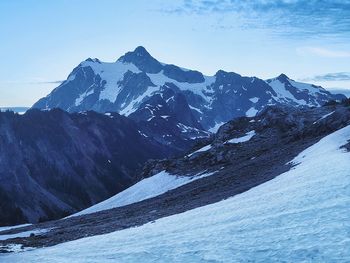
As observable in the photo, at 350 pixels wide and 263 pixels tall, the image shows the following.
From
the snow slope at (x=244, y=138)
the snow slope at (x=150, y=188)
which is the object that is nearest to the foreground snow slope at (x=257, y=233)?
the snow slope at (x=150, y=188)

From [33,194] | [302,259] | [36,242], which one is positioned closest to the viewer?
[302,259]

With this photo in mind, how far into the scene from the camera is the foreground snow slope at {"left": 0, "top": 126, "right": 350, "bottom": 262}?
53.7 feet

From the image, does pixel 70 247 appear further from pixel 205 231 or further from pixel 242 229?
pixel 242 229

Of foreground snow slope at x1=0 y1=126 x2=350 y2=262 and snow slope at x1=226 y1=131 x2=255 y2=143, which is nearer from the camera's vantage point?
foreground snow slope at x1=0 y1=126 x2=350 y2=262

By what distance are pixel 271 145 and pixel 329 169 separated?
126 feet

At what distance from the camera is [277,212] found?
70.4 feet

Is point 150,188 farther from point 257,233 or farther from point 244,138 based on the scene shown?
point 257,233

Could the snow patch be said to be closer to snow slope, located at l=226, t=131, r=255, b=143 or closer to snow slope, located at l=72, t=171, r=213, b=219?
snow slope, located at l=226, t=131, r=255, b=143

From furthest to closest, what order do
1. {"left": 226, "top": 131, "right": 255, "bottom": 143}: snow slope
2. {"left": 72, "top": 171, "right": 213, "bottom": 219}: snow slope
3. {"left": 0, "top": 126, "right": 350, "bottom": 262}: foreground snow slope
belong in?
1. {"left": 226, "top": 131, "right": 255, "bottom": 143}: snow slope
2. {"left": 72, "top": 171, "right": 213, "bottom": 219}: snow slope
3. {"left": 0, "top": 126, "right": 350, "bottom": 262}: foreground snow slope

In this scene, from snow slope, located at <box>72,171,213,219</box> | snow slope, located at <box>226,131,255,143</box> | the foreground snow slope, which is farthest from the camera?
snow slope, located at <box>226,131,255,143</box>

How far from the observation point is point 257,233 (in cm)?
1908

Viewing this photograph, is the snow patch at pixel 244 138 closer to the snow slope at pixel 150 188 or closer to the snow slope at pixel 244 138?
the snow slope at pixel 244 138

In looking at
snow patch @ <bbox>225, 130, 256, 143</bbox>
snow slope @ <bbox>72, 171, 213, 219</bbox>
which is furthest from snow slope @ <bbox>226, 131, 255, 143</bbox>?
snow slope @ <bbox>72, 171, 213, 219</bbox>

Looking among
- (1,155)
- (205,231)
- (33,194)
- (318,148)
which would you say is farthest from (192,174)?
(1,155)
